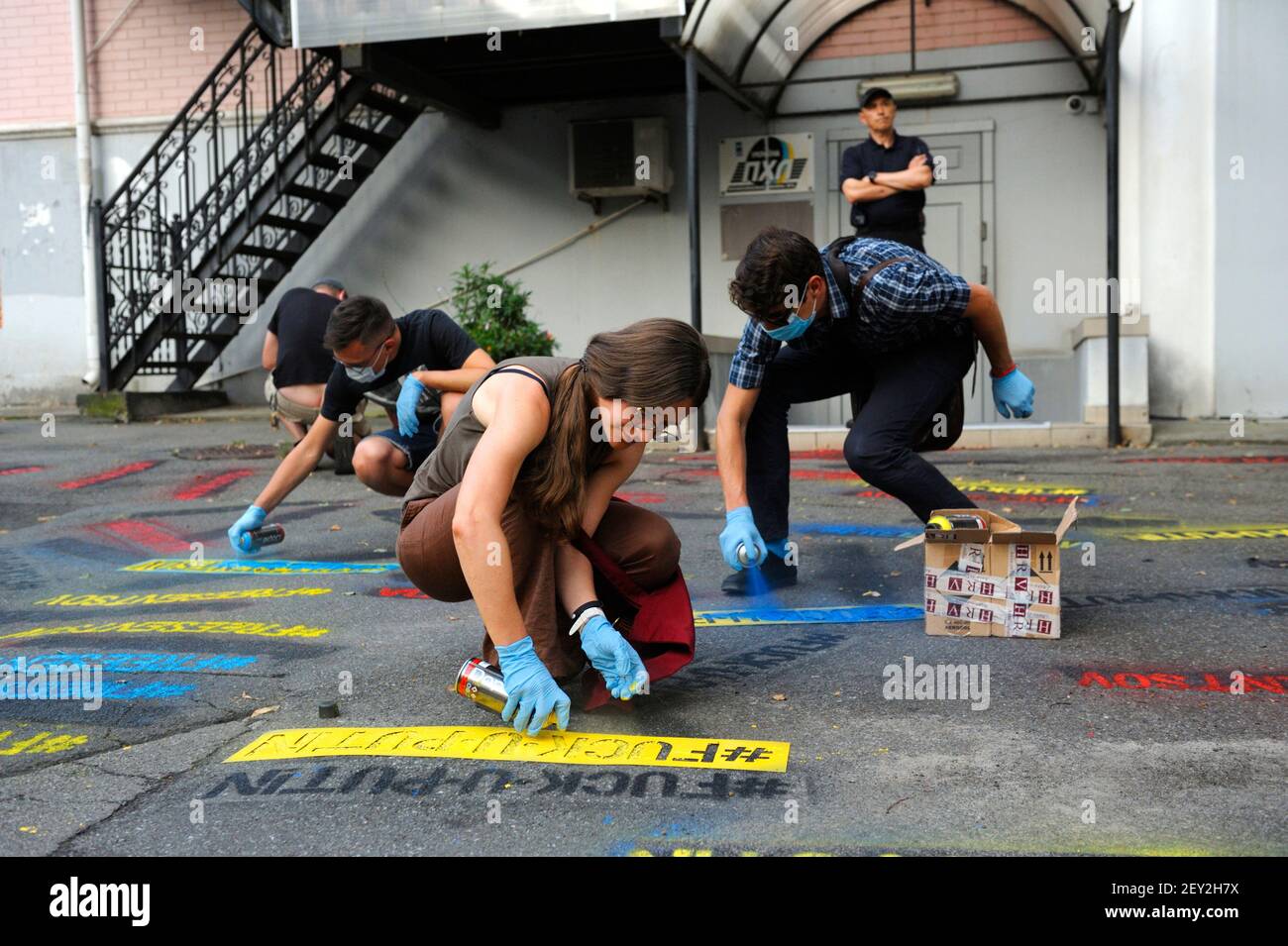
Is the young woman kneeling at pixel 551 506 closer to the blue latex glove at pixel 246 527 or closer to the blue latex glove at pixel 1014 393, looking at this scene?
the blue latex glove at pixel 1014 393

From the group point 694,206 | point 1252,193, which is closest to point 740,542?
point 694,206

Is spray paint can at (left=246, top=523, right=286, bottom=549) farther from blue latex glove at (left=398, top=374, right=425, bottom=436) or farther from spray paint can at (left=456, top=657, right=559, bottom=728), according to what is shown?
spray paint can at (left=456, top=657, right=559, bottom=728)

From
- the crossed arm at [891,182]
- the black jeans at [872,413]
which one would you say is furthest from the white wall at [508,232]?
the black jeans at [872,413]

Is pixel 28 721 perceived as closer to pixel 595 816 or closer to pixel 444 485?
pixel 444 485

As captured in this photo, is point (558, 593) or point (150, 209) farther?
point (150, 209)

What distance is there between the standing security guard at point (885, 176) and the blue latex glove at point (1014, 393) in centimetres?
248

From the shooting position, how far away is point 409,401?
546cm

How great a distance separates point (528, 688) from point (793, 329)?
5.77 feet

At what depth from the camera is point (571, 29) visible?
10.6 m

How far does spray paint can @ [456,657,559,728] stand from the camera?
303 cm

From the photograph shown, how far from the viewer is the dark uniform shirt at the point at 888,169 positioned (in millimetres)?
7148

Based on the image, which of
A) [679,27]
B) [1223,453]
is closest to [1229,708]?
[1223,453]

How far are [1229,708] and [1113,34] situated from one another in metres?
7.26

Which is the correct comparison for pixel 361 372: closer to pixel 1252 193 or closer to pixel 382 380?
pixel 382 380
